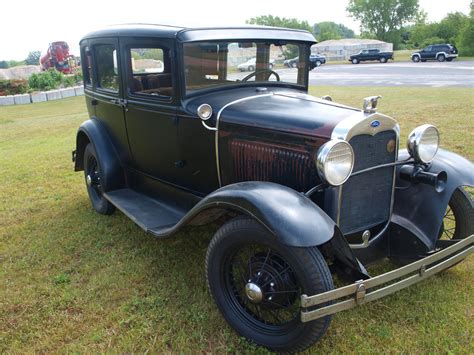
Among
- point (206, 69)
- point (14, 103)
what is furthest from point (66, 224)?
point (14, 103)

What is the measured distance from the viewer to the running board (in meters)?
3.17

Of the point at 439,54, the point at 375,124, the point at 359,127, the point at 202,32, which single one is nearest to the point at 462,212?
the point at 375,124

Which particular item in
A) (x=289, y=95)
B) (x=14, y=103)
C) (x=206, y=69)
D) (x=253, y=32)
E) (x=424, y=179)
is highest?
(x=253, y=32)

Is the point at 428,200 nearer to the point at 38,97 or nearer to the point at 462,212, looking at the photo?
the point at 462,212

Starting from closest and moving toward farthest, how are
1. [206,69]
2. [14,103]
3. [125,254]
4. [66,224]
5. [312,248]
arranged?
[312,248] < [206,69] < [125,254] < [66,224] < [14,103]

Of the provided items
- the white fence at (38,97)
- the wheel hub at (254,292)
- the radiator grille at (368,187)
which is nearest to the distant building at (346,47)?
the white fence at (38,97)

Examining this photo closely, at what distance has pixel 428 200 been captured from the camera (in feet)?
9.47

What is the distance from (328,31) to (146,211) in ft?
273

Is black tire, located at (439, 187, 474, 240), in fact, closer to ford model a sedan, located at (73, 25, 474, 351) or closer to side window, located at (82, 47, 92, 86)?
ford model a sedan, located at (73, 25, 474, 351)

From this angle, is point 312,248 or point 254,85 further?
point 254,85

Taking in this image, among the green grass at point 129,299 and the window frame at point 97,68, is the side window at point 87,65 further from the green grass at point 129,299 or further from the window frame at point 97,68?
the green grass at point 129,299

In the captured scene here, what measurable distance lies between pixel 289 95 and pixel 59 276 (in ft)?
7.41

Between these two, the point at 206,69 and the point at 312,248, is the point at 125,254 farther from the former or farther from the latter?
the point at 312,248

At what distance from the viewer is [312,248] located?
7.11 feet
